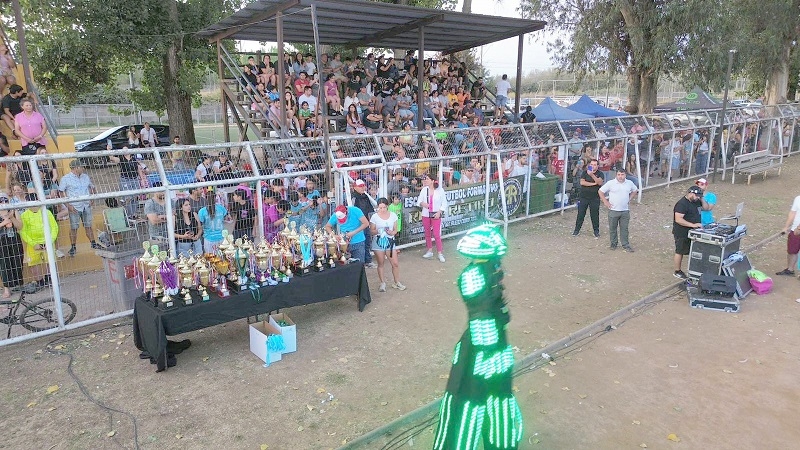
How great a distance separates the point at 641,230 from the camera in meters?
13.0

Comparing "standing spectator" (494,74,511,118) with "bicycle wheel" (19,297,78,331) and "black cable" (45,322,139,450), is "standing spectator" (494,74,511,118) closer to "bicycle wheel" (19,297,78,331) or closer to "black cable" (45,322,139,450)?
"bicycle wheel" (19,297,78,331)

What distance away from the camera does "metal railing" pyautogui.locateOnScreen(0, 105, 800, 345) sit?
26.1ft

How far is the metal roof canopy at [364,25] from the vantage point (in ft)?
41.9

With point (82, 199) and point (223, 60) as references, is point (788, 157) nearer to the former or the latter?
point (223, 60)

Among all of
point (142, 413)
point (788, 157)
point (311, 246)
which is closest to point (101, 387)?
point (142, 413)

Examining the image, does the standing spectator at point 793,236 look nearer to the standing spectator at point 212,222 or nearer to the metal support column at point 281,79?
the standing spectator at point 212,222

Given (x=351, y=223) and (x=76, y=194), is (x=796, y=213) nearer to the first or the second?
(x=351, y=223)

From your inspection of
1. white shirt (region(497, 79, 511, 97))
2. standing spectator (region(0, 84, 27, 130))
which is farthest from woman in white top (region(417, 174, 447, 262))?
white shirt (region(497, 79, 511, 97))

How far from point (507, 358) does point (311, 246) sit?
4.63m

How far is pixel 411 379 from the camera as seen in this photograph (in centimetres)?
627

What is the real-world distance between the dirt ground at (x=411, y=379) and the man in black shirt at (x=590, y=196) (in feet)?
10.9

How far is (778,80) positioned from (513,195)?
2726 cm

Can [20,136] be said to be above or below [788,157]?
above

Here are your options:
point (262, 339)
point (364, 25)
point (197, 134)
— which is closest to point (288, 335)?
point (262, 339)
